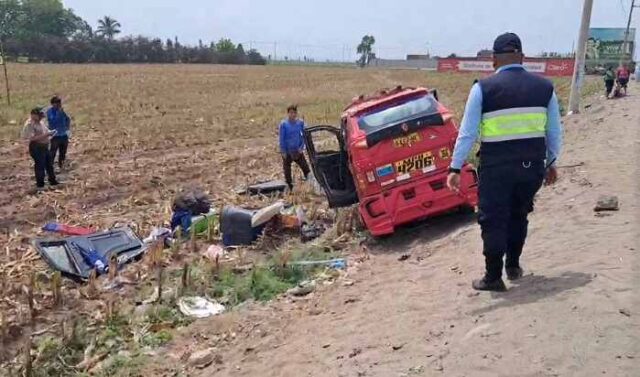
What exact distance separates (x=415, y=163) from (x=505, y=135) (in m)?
3.12

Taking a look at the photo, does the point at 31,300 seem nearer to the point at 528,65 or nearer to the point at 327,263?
the point at 327,263

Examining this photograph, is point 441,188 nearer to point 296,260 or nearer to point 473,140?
point 296,260

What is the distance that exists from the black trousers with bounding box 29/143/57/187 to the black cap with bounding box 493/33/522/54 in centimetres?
981

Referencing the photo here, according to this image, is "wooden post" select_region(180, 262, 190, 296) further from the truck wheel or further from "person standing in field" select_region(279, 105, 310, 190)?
"person standing in field" select_region(279, 105, 310, 190)

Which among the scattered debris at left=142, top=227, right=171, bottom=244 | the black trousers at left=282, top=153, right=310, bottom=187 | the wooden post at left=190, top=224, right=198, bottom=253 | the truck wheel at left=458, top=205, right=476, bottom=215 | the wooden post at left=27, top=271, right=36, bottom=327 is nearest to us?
the wooden post at left=27, top=271, right=36, bottom=327

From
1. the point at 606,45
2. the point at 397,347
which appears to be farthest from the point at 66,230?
the point at 606,45

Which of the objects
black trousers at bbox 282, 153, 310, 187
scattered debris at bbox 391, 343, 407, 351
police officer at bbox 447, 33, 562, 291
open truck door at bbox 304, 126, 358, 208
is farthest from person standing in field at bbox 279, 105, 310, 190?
scattered debris at bbox 391, 343, 407, 351

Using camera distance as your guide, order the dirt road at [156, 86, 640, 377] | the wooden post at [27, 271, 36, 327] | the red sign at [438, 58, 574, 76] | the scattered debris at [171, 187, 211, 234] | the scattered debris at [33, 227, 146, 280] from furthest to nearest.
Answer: the red sign at [438, 58, 574, 76], the scattered debris at [171, 187, 211, 234], the scattered debris at [33, 227, 146, 280], the wooden post at [27, 271, 36, 327], the dirt road at [156, 86, 640, 377]

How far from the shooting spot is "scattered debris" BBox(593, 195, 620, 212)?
719 centimetres

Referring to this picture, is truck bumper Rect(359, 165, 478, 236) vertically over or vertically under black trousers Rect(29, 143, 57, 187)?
over

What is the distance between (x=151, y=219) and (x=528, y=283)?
6489 mm

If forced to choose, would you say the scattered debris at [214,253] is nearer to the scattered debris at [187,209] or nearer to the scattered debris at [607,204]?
the scattered debris at [187,209]

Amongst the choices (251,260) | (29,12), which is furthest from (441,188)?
(29,12)

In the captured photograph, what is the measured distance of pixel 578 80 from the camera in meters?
19.3
